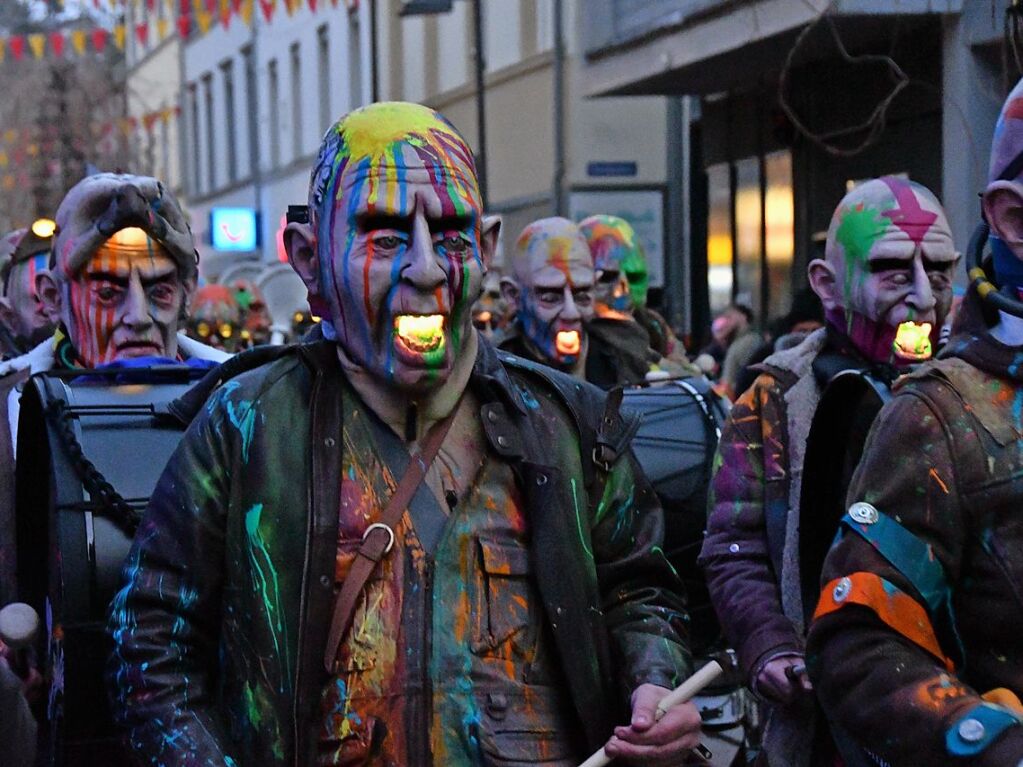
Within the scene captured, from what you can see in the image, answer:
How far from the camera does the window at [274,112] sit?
4359cm

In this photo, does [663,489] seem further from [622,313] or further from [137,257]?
[622,313]

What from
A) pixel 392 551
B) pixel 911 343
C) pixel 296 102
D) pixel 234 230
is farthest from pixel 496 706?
pixel 296 102

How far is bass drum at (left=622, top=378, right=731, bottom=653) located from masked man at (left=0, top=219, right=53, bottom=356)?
118 inches

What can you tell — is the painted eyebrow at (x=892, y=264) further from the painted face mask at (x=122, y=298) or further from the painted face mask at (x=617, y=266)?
the painted face mask at (x=617, y=266)

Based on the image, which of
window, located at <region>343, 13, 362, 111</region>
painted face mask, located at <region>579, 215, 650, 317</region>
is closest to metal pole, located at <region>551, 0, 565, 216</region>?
window, located at <region>343, 13, 362, 111</region>

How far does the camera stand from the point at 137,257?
6.27 metres

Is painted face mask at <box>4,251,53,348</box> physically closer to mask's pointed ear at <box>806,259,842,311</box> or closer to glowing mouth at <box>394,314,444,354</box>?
mask's pointed ear at <box>806,259,842,311</box>

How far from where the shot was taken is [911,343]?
5.21 metres

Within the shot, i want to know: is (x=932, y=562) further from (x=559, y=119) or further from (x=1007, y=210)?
(x=559, y=119)

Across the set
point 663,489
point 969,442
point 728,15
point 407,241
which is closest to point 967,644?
point 969,442

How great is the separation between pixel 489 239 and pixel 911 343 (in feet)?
5.72

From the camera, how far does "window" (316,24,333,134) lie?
3941 centimetres

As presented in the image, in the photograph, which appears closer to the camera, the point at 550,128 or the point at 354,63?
the point at 550,128

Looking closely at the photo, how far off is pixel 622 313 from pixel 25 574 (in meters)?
5.30
